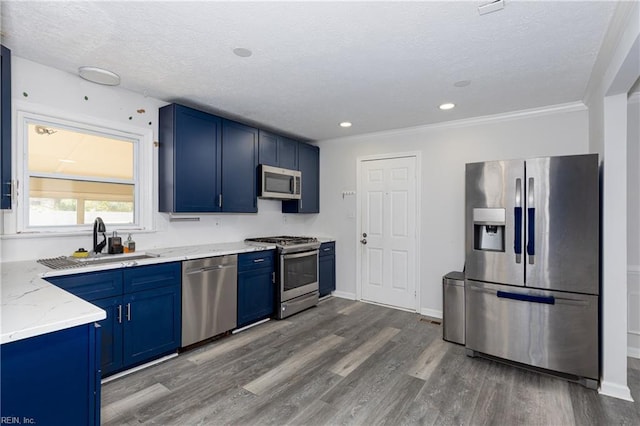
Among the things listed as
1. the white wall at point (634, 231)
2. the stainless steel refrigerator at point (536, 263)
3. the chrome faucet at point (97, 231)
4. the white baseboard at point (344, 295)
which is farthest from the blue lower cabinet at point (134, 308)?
the white wall at point (634, 231)

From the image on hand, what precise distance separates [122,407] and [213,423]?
26.6 inches

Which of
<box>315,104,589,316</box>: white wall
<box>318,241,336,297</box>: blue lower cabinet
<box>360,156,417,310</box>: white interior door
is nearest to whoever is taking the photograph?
<box>315,104,589,316</box>: white wall

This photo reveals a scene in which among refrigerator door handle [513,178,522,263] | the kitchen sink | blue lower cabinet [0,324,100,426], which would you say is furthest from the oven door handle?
blue lower cabinet [0,324,100,426]

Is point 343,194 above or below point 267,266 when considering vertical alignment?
above

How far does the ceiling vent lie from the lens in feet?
5.74

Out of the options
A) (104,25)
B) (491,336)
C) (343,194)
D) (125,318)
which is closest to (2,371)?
(125,318)

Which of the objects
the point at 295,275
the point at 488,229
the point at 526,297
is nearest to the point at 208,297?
the point at 295,275

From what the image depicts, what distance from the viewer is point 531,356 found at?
106 inches

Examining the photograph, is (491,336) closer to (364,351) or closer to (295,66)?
(364,351)

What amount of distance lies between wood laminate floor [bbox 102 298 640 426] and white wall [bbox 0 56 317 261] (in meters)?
1.21

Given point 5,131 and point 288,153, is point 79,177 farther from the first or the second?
point 288,153

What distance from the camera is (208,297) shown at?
3.17m

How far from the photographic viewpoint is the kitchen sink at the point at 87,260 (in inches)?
91.2

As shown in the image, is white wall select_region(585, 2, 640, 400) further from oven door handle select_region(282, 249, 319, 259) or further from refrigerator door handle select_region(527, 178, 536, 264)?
oven door handle select_region(282, 249, 319, 259)
